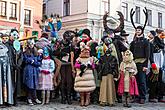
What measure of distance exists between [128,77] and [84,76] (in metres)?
1.20

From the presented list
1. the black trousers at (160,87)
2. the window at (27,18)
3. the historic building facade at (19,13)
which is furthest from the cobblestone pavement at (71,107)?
the window at (27,18)

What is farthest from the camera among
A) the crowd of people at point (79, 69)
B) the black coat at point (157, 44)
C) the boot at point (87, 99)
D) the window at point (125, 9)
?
the window at point (125, 9)

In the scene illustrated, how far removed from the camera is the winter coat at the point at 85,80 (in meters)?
8.81

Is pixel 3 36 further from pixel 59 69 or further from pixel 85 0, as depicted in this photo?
pixel 85 0

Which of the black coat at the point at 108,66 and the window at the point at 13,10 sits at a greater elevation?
the window at the point at 13,10

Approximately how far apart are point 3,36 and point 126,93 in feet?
12.0

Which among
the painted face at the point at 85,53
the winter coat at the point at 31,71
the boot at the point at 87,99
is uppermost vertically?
the painted face at the point at 85,53

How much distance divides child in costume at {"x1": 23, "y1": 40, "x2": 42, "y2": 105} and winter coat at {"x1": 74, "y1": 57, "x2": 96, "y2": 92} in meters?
1.10

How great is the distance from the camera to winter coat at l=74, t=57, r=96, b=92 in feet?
28.9

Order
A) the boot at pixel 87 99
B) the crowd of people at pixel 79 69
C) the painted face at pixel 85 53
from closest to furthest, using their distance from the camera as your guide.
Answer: the crowd of people at pixel 79 69 → the boot at pixel 87 99 → the painted face at pixel 85 53

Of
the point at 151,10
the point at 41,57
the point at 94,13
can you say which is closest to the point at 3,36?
the point at 41,57

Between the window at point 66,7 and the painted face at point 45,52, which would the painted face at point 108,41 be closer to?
the painted face at point 45,52

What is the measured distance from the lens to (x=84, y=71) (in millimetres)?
8914

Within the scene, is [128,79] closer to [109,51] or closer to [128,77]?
[128,77]
